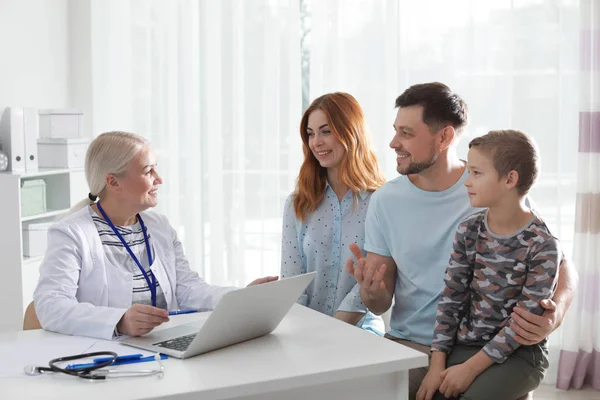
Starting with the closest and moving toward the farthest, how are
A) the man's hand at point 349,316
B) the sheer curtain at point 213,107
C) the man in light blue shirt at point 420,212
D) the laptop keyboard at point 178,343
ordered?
the laptop keyboard at point 178,343, the man in light blue shirt at point 420,212, the man's hand at point 349,316, the sheer curtain at point 213,107

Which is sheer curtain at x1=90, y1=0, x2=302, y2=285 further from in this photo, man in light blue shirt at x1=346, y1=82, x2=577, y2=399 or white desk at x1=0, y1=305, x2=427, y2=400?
white desk at x1=0, y1=305, x2=427, y2=400

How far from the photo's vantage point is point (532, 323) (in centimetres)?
192

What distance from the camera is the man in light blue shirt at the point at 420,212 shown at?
7.64 feet

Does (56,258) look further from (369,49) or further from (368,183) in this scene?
(369,49)

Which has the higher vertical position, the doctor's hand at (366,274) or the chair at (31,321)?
the doctor's hand at (366,274)

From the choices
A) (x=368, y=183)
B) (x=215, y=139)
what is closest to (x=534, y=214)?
(x=368, y=183)

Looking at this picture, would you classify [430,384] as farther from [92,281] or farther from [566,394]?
[566,394]

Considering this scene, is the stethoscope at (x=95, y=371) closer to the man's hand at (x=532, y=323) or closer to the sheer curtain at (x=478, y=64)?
the man's hand at (x=532, y=323)

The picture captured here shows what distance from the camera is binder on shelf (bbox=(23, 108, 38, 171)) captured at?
3775 millimetres

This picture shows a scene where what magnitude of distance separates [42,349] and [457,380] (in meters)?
0.99

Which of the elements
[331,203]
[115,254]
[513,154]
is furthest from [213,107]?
[513,154]

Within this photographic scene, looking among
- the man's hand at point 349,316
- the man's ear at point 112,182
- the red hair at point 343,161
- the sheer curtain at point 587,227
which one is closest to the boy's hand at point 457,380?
the man's hand at point 349,316

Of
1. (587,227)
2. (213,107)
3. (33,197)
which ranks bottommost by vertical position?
(587,227)

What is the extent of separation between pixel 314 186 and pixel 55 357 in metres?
1.29
